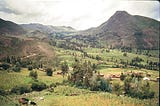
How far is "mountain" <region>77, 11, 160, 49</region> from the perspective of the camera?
96875 mm

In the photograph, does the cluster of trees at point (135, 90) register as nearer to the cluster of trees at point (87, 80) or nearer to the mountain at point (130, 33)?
the cluster of trees at point (87, 80)

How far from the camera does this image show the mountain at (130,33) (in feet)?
318

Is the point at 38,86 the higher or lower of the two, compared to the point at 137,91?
higher

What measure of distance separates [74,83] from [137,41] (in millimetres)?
77627

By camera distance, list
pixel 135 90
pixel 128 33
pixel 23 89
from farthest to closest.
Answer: pixel 128 33 < pixel 135 90 < pixel 23 89

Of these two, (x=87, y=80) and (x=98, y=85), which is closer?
(x=98, y=85)

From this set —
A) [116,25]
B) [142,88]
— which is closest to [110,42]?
[116,25]

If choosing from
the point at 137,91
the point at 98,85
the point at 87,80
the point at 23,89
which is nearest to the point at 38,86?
the point at 23,89

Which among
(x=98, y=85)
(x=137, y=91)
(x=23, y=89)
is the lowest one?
(x=137, y=91)

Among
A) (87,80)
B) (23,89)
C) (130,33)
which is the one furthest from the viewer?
(130,33)

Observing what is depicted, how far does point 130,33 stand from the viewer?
350ft

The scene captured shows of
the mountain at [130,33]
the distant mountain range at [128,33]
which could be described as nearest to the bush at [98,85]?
the distant mountain range at [128,33]

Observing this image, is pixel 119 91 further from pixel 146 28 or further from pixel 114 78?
pixel 146 28

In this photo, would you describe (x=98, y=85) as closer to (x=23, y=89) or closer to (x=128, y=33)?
(x=23, y=89)
